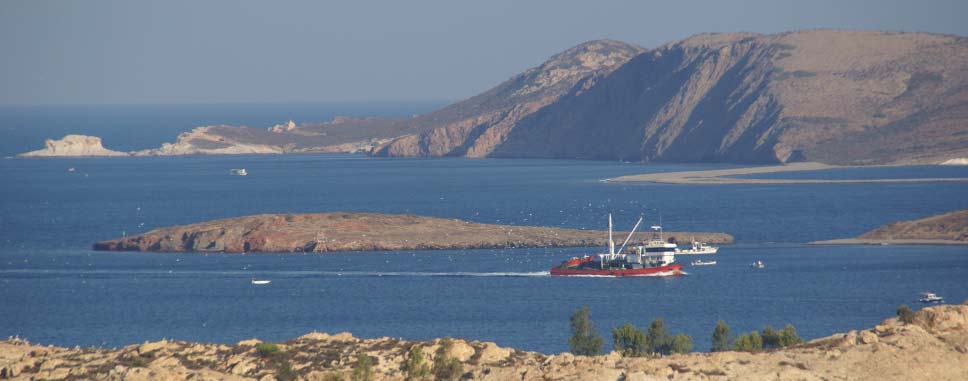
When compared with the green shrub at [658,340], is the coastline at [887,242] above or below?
below

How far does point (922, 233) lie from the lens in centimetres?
12175

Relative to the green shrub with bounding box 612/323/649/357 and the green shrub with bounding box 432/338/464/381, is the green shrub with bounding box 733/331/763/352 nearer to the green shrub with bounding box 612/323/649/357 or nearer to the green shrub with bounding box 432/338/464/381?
the green shrub with bounding box 612/323/649/357

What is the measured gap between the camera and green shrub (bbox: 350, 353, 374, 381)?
37.3 meters

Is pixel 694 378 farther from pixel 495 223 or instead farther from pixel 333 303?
pixel 495 223

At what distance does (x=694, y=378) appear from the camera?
115 ft

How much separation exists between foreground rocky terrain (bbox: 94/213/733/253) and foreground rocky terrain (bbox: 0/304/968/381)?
81.3 meters

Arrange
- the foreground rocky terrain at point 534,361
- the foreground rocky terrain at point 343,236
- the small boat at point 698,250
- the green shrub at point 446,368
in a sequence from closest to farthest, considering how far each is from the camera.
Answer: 1. the foreground rocky terrain at point 534,361
2. the green shrub at point 446,368
3. the small boat at point 698,250
4. the foreground rocky terrain at point 343,236

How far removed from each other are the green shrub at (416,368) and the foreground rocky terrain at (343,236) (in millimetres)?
82576

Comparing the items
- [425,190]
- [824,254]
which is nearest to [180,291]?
[824,254]

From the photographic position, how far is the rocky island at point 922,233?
119 metres

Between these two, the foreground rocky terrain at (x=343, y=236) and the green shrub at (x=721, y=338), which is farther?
the foreground rocky terrain at (x=343, y=236)

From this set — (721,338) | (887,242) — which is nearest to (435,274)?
(887,242)

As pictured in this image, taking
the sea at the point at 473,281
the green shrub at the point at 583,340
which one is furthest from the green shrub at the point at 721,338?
the sea at the point at 473,281

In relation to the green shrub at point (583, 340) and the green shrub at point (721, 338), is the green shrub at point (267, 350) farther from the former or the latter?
the green shrub at point (721, 338)
